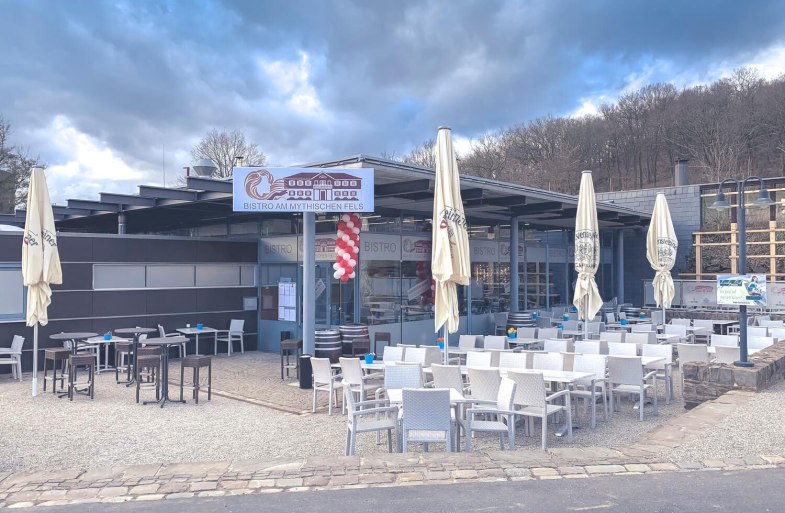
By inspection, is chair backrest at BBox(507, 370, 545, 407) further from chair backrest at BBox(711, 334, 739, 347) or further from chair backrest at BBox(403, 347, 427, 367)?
chair backrest at BBox(711, 334, 739, 347)

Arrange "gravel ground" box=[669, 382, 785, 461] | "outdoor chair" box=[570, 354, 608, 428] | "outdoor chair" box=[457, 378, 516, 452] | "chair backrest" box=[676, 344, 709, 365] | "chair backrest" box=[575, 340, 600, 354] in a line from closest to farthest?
"gravel ground" box=[669, 382, 785, 461] → "outdoor chair" box=[457, 378, 516, 452] → "outdoor chair" box=[570, 354, 608, 428] → "chair backrest" box=[676, 344, 709, 365] → "chair backrest" box=[575, 340, 600, 354]

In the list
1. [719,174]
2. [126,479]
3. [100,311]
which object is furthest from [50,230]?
[719,174]

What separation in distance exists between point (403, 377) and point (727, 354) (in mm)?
5419

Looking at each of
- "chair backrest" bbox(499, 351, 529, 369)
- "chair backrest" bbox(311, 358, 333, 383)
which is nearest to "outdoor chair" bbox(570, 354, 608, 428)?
"chair backrest" bbox(499, 351, 529, 369)

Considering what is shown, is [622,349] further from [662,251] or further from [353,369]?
[662,251]

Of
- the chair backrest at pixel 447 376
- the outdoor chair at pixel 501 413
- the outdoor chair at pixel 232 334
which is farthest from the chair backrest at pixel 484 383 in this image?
the outdoor chair at pixel 232 334

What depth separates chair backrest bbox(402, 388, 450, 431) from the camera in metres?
6.12

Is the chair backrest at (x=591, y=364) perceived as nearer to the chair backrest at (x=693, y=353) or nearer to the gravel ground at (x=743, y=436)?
the gravel ground at (x=743, y=436)

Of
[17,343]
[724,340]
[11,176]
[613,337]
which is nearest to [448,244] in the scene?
[613,337]

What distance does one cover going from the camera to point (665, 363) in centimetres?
941

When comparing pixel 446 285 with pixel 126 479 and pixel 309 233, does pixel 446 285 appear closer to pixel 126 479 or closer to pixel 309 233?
pixel 309 233

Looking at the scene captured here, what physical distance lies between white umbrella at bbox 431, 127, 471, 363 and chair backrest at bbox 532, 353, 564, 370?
1203 mm

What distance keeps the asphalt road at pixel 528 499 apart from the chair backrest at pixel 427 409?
3.51ft

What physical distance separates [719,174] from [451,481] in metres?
37.6
